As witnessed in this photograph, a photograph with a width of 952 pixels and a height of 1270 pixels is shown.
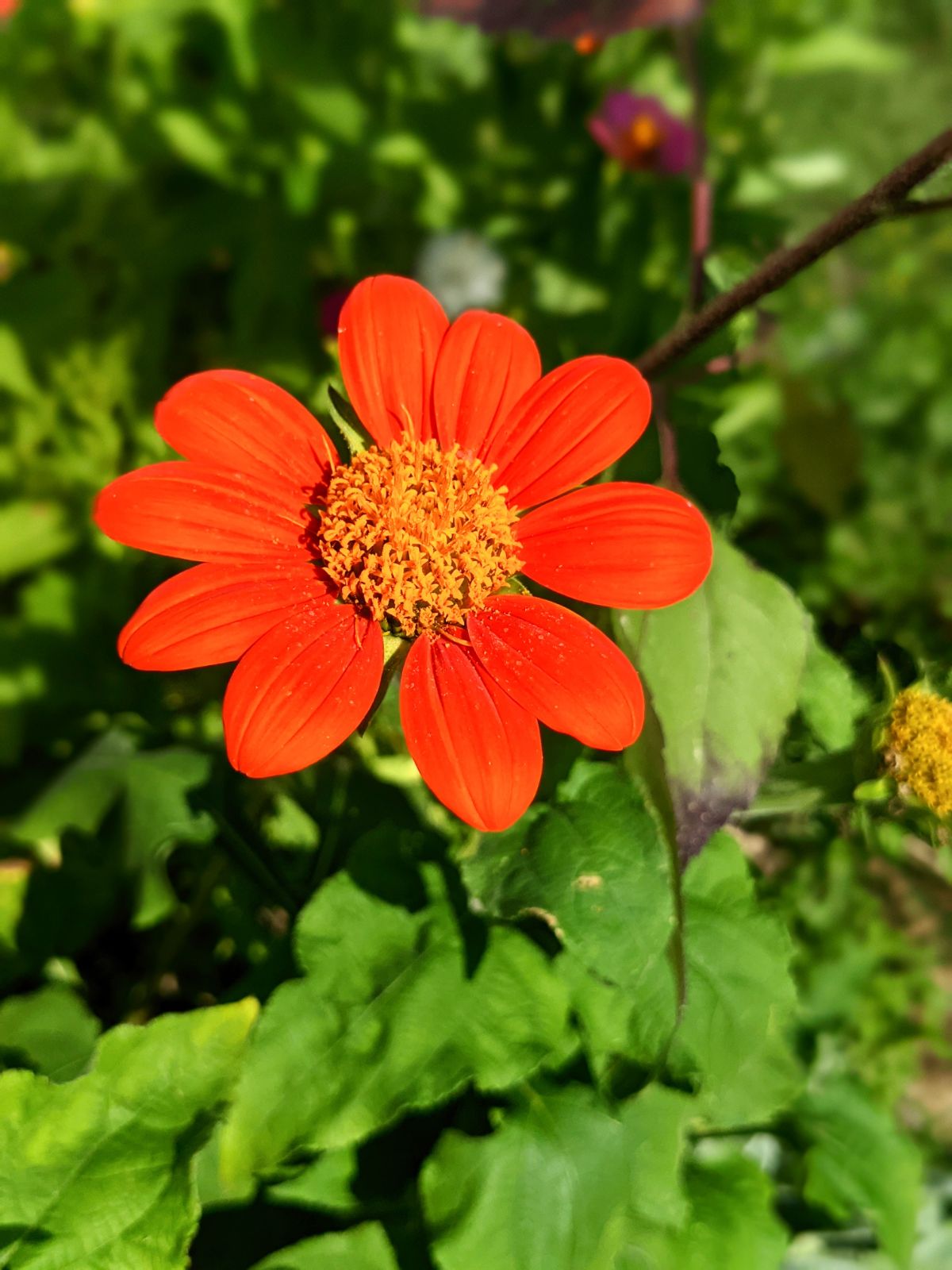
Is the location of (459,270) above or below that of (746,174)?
below

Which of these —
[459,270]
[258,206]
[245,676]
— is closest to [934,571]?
[459,270]

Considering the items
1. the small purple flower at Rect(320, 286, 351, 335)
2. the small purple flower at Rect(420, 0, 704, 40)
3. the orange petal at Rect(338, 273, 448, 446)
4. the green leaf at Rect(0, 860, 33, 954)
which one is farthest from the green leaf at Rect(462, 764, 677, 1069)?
the small purple flower at Rect(320, 286, 351, 335)

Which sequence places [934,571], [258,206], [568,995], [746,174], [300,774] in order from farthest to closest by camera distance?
1. [934,571]
2. [746,174]
3. [258,206]
4. [300,774]
5. [568,995]

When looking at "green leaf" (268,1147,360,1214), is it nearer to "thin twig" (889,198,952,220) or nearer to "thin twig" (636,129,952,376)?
"thin twig" (636,129,952,376)

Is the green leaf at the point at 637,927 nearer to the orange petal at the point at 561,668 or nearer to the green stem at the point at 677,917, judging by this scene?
the green stem at the point at 677,917

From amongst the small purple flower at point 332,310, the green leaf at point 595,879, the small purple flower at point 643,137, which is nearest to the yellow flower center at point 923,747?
the green leaf at point 595,879

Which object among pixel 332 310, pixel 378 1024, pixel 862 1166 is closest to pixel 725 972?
pixel 378 1024

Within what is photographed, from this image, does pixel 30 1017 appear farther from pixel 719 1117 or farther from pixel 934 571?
pixel 934 571
